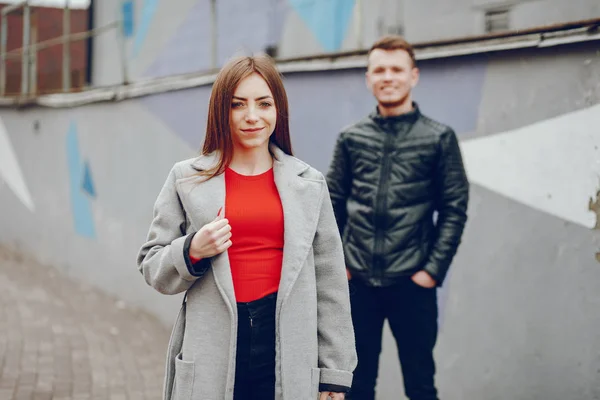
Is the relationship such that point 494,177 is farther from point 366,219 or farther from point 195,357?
point 195,357

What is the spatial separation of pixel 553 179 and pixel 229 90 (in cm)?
207

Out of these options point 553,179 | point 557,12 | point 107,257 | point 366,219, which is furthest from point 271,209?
point 107,257

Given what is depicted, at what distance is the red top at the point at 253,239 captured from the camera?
8.07 ft

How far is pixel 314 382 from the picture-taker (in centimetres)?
253

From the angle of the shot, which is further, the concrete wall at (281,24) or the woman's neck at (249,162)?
the concrete wall at (281,24)

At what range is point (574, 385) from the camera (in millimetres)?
3814

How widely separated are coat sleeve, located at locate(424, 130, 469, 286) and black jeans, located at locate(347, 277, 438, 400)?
6.1 inches

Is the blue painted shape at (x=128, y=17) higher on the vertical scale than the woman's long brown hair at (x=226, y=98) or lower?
higher

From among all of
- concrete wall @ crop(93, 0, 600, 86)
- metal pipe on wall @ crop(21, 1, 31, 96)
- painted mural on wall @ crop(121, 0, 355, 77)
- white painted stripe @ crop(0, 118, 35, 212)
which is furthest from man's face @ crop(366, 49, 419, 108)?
metal pipe on wall @ crop(21, 1, 31, 96)

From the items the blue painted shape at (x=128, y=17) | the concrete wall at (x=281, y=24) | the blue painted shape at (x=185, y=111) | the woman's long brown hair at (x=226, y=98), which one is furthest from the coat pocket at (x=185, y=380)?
the blue painted shape at (x=128, y=17)

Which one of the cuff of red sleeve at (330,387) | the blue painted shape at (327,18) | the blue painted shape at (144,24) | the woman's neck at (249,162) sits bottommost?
the cuff of red sleeve at (330,387)

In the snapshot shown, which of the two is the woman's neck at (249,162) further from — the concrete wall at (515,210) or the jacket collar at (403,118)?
the concrete wall at (515,210)

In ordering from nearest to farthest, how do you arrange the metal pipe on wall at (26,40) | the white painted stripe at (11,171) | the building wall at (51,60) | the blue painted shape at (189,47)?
the blue painted shape at (189,47) → the white painted stripe at (11,171) → the metal pipe on wall at (26,40) → the building wall at (51,60)

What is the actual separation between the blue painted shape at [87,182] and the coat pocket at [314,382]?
6545 millimetres
